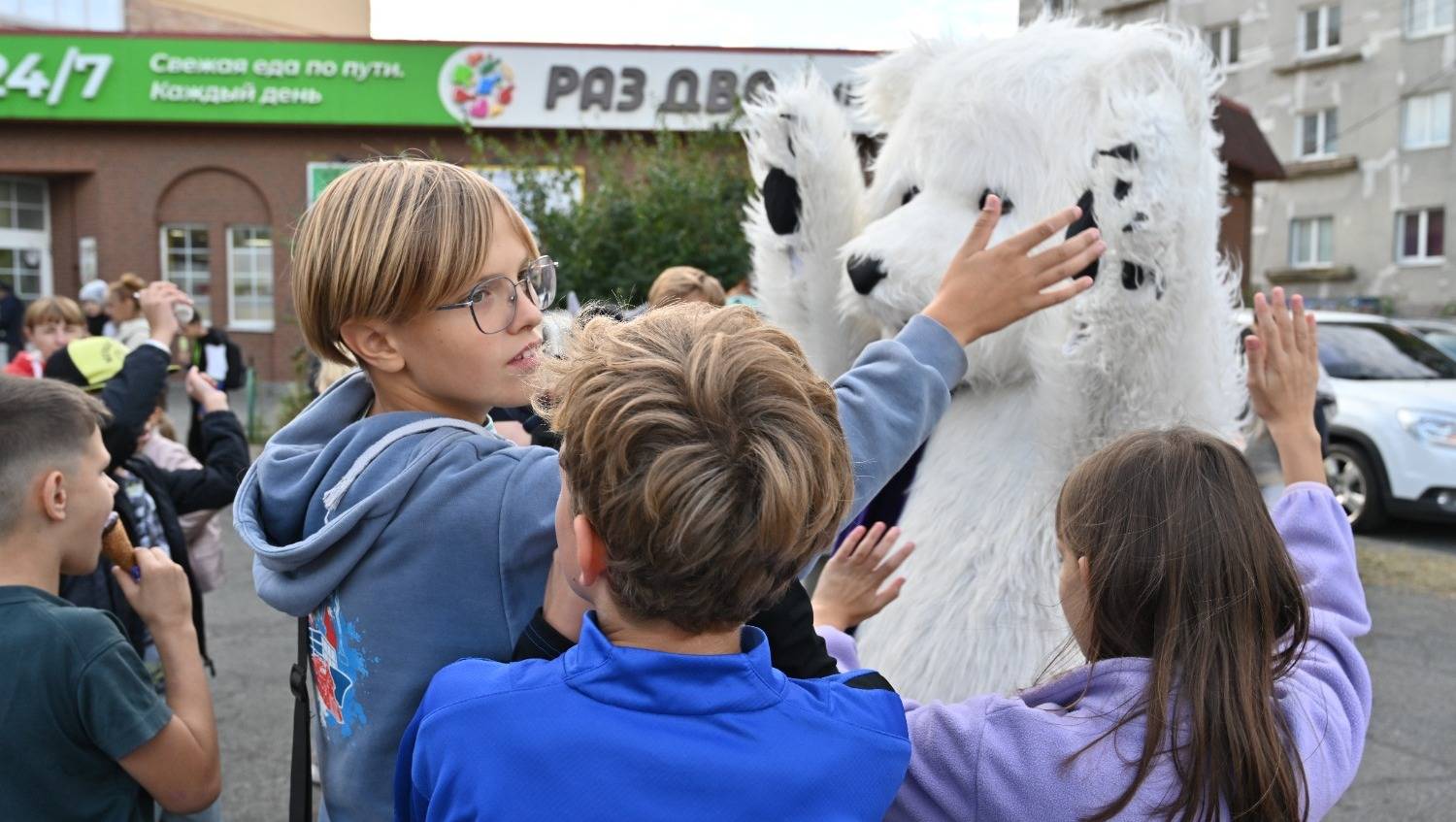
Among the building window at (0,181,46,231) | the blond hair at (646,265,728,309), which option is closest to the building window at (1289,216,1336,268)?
the blond hair at (646,265,728,309)

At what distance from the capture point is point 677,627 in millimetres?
984

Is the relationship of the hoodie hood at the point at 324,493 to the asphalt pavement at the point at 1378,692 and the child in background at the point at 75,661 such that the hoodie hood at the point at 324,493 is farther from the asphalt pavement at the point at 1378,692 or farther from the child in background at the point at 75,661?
the asphalt pavement at the point at 1378,692

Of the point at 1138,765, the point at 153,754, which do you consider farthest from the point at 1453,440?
the point at 153,754

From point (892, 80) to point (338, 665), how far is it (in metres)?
1.67

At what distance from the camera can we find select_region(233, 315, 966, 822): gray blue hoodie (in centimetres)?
112

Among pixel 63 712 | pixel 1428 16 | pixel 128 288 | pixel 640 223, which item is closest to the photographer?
pixel 63 712

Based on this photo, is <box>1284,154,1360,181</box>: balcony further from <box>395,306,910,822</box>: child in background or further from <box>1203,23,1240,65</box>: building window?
<box>395,306,910,822</box>: child in background

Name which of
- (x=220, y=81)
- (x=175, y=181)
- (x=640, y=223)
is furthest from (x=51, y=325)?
(x=175, y=181)

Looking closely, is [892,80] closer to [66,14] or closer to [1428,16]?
[66,14]

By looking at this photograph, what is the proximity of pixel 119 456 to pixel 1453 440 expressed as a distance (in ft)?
23.4

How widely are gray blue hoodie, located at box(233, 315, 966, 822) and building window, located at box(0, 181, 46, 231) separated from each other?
64.3 feet

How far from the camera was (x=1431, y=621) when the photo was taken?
5.52 metres

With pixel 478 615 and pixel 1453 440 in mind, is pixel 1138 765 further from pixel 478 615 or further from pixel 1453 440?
pixel 1453 440

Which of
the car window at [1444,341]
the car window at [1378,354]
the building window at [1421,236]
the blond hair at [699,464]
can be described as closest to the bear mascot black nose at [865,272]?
the blond hair at [699,464]
